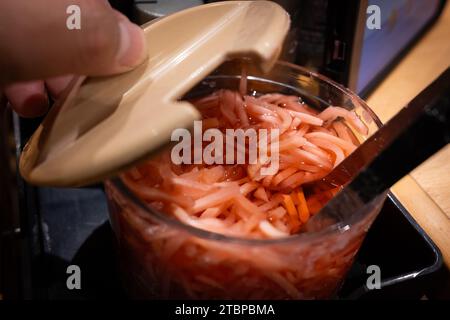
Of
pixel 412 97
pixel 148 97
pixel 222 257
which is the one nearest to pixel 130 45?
pixel 148 97

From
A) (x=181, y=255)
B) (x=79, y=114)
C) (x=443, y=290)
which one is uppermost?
(x=79, y=114)

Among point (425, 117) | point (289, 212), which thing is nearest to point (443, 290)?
point (289, 212)

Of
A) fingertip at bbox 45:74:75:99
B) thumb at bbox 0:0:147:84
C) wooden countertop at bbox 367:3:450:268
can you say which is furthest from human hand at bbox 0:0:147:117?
wooden countertop at bbox 367:3:450:268

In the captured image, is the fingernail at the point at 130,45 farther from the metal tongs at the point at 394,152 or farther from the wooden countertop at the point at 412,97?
the wooden countertop at the point at 412,97

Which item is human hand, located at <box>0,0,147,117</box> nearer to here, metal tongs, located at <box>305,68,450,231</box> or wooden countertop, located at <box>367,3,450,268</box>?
metal tongs, located at <box>305,68,450,231</box>

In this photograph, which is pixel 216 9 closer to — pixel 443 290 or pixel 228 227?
pixel 228 227
